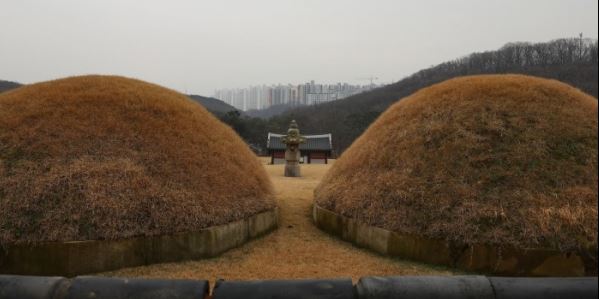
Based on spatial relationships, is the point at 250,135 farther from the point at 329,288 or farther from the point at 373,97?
the point at 329,288

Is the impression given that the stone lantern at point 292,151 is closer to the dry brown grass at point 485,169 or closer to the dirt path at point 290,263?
the dry brown grass at point 485,169

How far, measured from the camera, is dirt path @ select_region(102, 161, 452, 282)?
187 inches

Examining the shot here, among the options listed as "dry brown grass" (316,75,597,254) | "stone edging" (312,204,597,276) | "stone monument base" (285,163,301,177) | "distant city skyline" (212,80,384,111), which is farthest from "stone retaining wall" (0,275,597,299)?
"distant city skyline" (212,80,384,111)

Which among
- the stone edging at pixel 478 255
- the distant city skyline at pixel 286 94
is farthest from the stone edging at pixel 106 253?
the distant city skyline at pixel 286 94

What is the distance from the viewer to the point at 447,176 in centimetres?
577

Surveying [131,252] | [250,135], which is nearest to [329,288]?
[131,252]

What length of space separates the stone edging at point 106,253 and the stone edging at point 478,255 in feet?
6.83

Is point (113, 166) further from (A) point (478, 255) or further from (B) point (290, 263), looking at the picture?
(A) point (478, 255)

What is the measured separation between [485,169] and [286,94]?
87351mm

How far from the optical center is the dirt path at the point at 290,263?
474 centimetres

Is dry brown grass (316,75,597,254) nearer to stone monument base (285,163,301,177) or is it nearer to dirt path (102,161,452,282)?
dirt path (102,161,452,282)

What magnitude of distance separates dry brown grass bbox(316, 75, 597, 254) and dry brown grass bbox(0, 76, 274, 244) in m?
1.91

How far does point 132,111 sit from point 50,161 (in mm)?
1583

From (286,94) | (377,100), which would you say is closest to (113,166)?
(377,100)
